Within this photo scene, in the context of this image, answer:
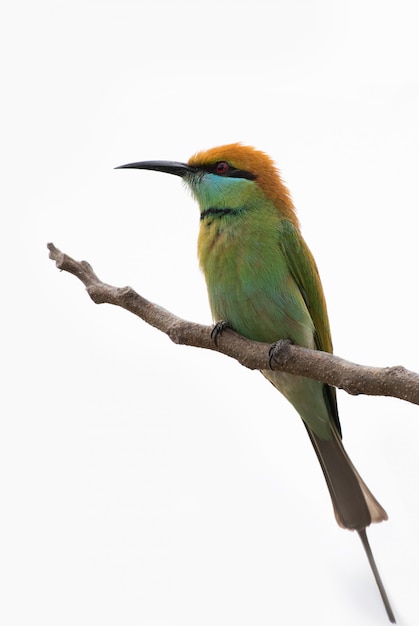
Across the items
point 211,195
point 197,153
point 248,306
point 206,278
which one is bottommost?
point 248,306

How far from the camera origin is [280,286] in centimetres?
211

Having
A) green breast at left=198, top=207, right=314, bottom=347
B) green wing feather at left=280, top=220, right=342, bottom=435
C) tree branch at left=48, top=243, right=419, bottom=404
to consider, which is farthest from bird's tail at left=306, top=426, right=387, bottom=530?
tree branch at left=48, top=243, right=419, bottom=404

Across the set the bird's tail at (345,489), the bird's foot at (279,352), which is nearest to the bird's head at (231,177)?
the bird's foot at (279,352)

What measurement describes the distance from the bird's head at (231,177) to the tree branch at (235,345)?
0.41 meters

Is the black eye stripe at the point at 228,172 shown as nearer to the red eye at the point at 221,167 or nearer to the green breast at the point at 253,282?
the red eye at the point at 221,167

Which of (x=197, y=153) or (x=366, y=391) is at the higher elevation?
(x=197, y=153)

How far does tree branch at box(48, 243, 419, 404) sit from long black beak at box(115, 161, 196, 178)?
46cm

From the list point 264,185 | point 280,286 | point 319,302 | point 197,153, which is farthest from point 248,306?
point 197,153

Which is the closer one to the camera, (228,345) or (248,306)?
(228,345)

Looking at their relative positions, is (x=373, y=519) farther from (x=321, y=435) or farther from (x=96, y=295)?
(x=96, y=295)

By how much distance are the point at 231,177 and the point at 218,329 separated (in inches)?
19.6

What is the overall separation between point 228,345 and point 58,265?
0.46 m

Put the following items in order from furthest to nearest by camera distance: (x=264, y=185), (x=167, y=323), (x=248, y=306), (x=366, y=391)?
(x=264, y=185) → (x=248, y=306) → (x=167, y=323) → (x=366, y=391)

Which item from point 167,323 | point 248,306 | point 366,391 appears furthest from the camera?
point 248,306
